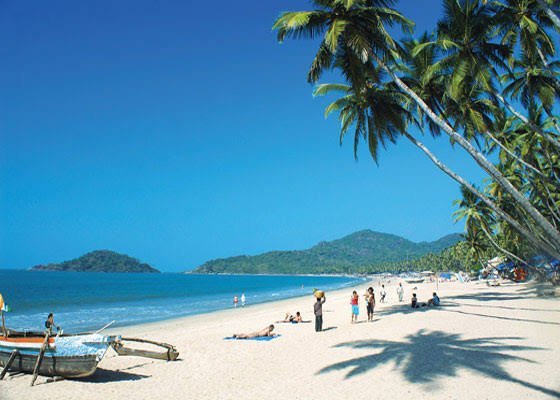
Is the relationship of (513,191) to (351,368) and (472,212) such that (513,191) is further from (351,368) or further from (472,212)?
(472,212)

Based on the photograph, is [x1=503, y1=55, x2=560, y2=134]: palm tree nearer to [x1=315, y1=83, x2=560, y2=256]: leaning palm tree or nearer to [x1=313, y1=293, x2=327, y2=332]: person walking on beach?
[x1=315, y1=83, x2=560, y2=256]: leaning palm tree

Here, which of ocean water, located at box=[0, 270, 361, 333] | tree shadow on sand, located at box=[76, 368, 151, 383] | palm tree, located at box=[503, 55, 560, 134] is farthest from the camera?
ocean water, located at box=[0, 270, 361, 333]

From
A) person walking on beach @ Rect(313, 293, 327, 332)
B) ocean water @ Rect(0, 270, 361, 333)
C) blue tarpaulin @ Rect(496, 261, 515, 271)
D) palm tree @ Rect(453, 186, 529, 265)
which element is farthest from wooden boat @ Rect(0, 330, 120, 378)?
blue tarpaulin @ Rect(496, 261, 515, 271)

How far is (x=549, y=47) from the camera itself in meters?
12.8

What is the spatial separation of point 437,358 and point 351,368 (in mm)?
2173

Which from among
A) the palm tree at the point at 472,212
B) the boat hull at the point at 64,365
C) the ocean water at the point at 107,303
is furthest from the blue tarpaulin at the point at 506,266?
the boat hull at the point at 64,365

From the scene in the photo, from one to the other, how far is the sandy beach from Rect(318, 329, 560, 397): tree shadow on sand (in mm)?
23

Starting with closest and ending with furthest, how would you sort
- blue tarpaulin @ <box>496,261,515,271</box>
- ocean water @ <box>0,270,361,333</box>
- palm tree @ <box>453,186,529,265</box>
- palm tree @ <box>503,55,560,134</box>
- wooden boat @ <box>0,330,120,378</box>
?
wooden boat @ <box>0,330,120,378</box> → palm tree @ <box>503,55,560,134</box> → ocean water @ <box>0,270,361,333</box> → palm tree @ <box>453,186,529,265</box> → blue tarpaulin @ <box>496,261,515,271</box>

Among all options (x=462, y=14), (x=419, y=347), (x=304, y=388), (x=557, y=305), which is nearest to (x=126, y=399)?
(x=304, y=388)

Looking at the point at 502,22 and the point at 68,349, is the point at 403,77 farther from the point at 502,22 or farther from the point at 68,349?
the point at 68,349

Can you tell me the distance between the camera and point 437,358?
927 cm

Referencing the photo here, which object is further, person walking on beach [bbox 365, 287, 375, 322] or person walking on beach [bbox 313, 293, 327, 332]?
person walking on beach [bbox 365, 287, 375, 322]

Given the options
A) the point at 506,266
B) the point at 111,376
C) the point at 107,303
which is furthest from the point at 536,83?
the point at 107,303

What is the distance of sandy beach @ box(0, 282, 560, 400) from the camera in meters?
7.36
